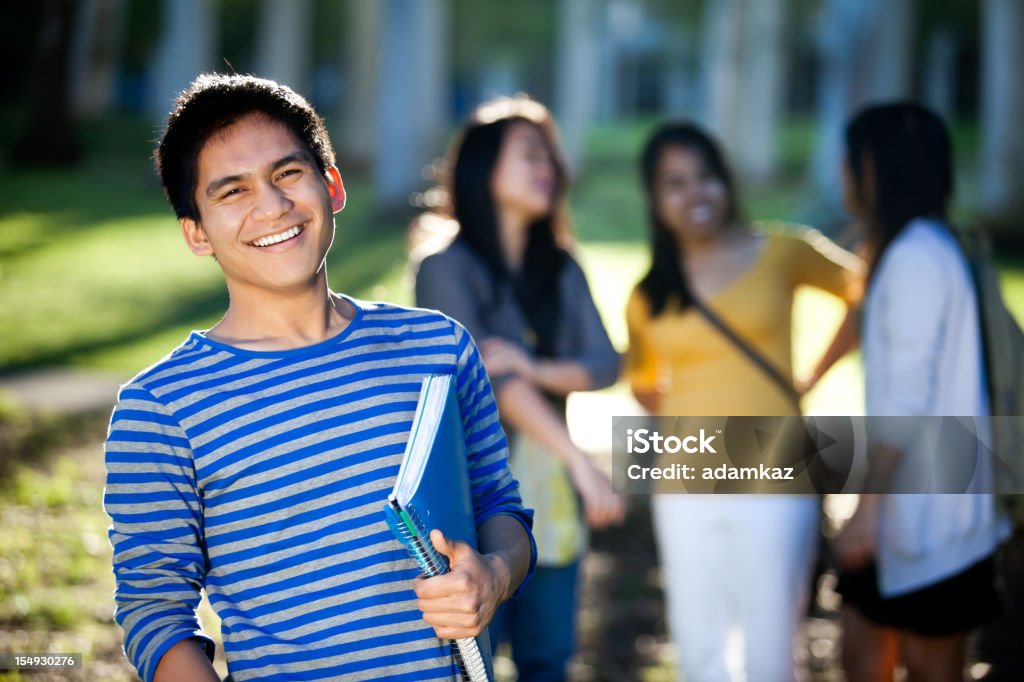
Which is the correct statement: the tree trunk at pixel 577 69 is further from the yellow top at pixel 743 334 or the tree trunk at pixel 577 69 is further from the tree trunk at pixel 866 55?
the yellow top at pixel 743 334

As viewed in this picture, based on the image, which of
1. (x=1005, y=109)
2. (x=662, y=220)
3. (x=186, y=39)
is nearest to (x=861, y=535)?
(x=662, y=220)

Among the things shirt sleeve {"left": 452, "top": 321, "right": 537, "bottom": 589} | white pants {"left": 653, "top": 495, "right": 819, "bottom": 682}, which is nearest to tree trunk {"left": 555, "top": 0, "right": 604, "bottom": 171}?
white pants {"left": 653, "top": 495, "right": 819, "bottom": 682}

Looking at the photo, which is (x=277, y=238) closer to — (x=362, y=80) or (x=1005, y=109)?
(x=1005, y=109)

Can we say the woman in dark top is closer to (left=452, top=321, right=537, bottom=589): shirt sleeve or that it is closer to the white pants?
the white pants

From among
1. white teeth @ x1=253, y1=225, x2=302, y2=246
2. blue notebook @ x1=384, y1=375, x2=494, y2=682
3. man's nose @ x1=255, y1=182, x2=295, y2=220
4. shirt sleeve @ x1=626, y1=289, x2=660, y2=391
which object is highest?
man's nose @ x1=255, y1=182, x2=295, y2=220

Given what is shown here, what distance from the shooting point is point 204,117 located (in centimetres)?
184

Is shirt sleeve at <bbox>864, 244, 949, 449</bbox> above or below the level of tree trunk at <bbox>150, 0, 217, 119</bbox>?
below

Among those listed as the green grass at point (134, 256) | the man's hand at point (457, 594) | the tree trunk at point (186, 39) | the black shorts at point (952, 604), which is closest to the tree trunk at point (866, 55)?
the green grass at point (134, 256)

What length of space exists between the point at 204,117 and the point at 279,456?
58 centimetres

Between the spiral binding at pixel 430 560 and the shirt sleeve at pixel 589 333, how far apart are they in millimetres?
1580

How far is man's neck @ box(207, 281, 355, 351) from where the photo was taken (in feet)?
6.15

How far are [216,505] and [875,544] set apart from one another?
1991mm

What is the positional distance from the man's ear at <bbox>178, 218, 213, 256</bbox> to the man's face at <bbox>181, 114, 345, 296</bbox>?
1 centimetres

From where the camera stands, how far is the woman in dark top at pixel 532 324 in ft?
10.1
